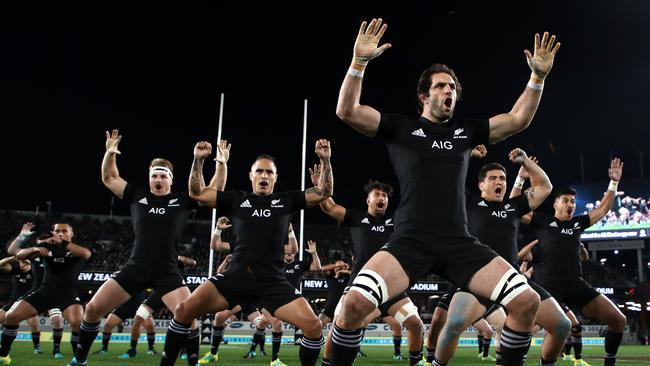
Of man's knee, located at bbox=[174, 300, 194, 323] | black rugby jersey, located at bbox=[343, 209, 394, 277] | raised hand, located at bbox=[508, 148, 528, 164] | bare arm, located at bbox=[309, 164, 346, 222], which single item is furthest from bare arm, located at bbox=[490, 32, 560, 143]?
black rugby jersey, located at bbox=[343, 209, 394, 277]

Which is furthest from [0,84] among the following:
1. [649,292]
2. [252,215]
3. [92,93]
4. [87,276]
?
[649,292]

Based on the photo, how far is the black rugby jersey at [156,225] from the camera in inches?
341

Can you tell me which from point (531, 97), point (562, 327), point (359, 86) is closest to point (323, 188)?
point (359, 86)

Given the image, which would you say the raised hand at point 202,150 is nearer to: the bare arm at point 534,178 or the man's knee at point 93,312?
the man's knee at point 93,312

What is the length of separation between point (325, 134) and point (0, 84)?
58.3 feet

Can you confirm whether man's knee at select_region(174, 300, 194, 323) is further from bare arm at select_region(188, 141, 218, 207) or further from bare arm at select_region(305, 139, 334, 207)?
bare arm at select_region(305, 139, 334, 207)

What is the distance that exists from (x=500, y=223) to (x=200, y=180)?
14.3ft

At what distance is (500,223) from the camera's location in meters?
8.46

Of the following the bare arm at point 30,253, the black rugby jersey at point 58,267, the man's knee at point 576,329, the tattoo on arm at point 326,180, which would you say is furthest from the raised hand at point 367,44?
the man's knee at point 576,329

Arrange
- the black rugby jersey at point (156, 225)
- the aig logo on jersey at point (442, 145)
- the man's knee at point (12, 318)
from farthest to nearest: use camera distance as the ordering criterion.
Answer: the man's knee at point (12, 318), the black rugby jersey at point (156, 225), the aig logo on jersey at point (442, 145)

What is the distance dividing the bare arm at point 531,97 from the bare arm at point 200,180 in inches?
146

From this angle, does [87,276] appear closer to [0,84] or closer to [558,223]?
[0,84]

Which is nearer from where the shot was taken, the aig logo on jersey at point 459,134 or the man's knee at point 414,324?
the aig logo on jersey at point 459,134

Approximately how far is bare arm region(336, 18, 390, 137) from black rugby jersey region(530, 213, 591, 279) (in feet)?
18.8
